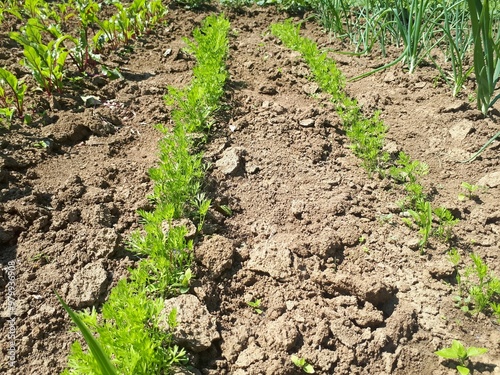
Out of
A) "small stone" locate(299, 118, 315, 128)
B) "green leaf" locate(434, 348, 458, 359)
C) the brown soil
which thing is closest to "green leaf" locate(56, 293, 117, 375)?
the brown soil

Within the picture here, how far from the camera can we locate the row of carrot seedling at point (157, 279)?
1389 mm

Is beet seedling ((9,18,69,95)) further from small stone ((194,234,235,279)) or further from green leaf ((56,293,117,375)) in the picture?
green leaf ((56,293,117,375))

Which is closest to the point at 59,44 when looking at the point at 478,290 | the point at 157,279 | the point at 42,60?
the point at 42,60

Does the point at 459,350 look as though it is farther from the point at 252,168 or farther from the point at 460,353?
the point at 252,168

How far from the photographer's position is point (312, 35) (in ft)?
18.2

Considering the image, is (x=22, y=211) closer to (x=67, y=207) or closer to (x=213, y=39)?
(x=67, y=207)

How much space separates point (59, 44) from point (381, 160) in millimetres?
3093

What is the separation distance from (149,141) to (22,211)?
1.08 meters

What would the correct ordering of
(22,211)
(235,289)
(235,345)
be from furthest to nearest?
(22,211)
(235,289)
(235,345)

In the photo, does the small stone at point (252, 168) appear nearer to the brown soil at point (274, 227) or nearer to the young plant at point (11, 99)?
the brown soil at point (274, 227)

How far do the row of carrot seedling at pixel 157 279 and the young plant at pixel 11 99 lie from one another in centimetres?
102

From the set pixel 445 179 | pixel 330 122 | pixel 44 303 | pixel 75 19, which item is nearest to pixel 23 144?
pixel 44 303

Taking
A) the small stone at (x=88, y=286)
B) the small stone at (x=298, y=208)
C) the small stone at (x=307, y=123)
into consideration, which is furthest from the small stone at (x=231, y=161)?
the small stone at (x=88, y=286)

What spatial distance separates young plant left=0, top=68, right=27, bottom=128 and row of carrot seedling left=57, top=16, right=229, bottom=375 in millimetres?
1024
